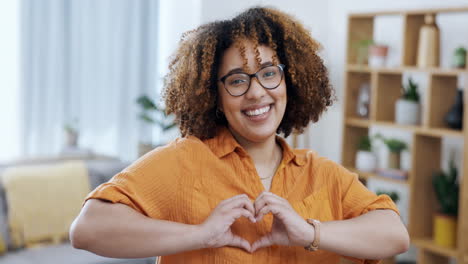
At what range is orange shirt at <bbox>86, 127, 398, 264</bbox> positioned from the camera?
4.16 ft

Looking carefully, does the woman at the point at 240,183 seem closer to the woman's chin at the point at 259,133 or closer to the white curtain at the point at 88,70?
the woman's chin at the point at 259,133

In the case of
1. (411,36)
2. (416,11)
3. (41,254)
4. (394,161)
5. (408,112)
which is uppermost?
(416,11)

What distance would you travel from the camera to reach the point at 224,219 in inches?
47.7

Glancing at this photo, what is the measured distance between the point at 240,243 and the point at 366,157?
112 inches

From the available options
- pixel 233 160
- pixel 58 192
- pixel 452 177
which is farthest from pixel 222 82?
pixel 452 177

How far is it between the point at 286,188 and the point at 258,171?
79 millimetres

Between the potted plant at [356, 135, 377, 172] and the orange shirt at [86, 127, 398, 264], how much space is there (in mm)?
2596

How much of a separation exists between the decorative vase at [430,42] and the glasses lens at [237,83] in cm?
248

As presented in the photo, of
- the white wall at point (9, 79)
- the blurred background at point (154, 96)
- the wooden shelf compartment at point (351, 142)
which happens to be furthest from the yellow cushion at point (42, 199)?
the wooden shelf compartment at point (351, 142)

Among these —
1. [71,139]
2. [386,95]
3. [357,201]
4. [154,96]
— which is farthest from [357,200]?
[154,96]

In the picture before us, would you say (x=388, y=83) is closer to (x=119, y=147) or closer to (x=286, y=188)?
(x=119, y=147)

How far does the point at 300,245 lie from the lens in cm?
126

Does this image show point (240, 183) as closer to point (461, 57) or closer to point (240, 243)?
point (240, 243)

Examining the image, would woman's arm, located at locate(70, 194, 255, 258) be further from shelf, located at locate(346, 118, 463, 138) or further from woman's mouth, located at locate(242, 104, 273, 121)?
shelf, located at locate(346, 118, 463, 138)
